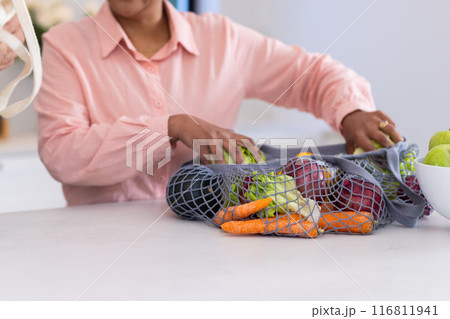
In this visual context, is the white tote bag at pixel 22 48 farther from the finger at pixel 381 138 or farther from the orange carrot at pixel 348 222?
the finger at pixel 381 138

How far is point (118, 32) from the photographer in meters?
1.11

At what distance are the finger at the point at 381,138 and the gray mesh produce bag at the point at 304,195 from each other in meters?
0.07

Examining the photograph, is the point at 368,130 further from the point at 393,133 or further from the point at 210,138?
the point at 210,138

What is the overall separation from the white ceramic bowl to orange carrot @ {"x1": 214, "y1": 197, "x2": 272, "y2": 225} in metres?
0.19

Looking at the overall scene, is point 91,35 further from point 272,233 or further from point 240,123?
point 240,123

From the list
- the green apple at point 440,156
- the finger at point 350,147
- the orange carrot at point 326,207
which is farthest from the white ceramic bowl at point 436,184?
the finger at point 350,147

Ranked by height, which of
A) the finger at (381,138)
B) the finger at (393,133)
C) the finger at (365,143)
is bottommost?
the finger at (365,143)

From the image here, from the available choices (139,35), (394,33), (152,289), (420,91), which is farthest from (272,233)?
(394,33)

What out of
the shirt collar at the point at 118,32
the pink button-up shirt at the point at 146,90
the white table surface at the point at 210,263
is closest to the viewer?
the white table surface at the point at 210,263

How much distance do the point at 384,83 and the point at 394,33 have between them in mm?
129

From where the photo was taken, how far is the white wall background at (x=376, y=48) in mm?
1187

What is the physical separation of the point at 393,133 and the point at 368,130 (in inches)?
1.6

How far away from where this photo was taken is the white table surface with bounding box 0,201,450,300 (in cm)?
53

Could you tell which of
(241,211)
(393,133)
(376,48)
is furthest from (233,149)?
(376,48)
